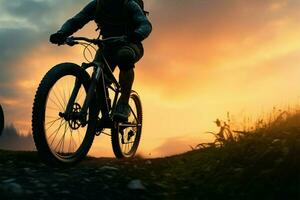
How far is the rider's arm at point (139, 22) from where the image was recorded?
25.9 ft

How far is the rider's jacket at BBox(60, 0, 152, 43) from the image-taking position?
8484 mm

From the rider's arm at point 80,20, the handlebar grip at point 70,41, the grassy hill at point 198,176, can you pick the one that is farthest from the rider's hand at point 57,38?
the grassy hill at point 198,176

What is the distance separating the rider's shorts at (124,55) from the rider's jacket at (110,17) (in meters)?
0.35

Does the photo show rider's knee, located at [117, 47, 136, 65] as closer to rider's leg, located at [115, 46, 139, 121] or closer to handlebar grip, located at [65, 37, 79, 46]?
rider's leg, located at [115, 46, 139, 121]

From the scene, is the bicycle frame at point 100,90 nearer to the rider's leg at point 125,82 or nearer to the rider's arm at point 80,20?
the rider's leg at point 125,82

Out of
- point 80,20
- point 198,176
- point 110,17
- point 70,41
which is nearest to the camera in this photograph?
point 198,176

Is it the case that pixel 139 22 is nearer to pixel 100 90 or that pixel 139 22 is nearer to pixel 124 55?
pixel 124 55

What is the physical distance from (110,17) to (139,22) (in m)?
0.63

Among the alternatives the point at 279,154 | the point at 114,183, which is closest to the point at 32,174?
the point at 114,183

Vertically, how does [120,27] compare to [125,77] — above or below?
above

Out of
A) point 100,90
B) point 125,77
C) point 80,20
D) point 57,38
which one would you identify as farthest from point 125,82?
point 57,38

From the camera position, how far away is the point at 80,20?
8.59 metres

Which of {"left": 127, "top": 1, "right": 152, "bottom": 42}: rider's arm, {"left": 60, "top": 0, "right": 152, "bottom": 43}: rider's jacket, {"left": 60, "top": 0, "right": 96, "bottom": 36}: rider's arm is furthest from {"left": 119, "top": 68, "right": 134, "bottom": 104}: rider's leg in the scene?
{"left": 60, "top": 0, "right": 96, "bottom": 36}: rider's arm

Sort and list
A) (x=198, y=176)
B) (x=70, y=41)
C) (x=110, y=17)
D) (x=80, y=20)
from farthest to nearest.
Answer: (x=110, y=17)
(x=80, y=20)
(x=70, y=41)
(x=198, y=176)
